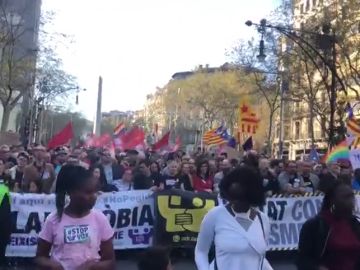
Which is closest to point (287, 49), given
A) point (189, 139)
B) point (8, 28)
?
point (8, 28)

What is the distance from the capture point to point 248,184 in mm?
4344

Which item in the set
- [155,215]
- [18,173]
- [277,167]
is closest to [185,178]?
[155,215]

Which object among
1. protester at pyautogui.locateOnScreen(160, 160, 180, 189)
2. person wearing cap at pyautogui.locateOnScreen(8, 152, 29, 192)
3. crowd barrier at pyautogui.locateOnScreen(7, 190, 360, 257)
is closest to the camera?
crowd barrier at pyautogui.locateOnScreen(7, 190, 360, 257)

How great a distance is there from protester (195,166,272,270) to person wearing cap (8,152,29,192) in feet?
26.8

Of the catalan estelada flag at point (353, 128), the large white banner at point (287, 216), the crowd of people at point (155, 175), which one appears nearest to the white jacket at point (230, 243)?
the crowd of people at point (155, 175)

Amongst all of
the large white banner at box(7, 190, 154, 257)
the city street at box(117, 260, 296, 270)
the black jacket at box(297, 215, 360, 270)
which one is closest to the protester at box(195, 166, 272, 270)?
the black jacket at box(297, 215, 360, 270)

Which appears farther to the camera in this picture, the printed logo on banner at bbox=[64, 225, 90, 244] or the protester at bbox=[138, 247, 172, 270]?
the printed logo on banner at bbox=[64, 225, 90, 244]

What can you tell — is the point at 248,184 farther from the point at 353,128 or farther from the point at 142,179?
the point at 353,128

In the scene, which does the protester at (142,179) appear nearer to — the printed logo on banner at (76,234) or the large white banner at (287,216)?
the large white banner at (287,216)

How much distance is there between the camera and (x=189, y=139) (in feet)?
396

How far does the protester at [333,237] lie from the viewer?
447 centimetres

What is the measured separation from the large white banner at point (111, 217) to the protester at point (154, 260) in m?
7.18

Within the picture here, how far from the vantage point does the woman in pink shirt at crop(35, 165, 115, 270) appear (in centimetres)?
400

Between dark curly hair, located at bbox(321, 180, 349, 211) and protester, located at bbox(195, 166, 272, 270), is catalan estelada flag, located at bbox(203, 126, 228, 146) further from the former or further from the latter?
protester, located at bbox(195, 166, 272, 270)
